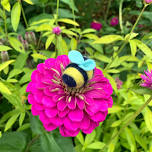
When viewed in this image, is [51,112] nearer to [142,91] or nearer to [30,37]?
[142,91]

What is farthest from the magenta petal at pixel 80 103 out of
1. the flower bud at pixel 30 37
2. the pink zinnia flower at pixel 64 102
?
the flower bud at pixel 30 37

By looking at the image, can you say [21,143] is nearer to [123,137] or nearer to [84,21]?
[123,137]

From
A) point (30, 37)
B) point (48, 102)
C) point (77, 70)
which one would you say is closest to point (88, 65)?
point (77, 70)

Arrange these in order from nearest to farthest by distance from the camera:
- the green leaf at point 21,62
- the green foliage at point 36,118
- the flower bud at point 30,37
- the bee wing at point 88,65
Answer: the bee wing at point 88,65 < the green foliage at point 36,118 < the green leaf at point 21,62 < the flower bud at point 30,37

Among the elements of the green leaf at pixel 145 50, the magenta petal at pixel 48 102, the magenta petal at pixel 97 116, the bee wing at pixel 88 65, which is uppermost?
the bee wing at pixel 88 65

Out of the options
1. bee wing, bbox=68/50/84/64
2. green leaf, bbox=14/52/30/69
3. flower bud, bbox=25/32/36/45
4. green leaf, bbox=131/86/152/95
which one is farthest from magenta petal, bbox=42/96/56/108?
flower bud, bbox=25/32/36/45

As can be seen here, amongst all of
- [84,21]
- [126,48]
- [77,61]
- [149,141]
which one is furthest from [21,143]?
[84,21]

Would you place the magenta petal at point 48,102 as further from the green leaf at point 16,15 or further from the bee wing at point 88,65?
the green leaf at point 16,15
